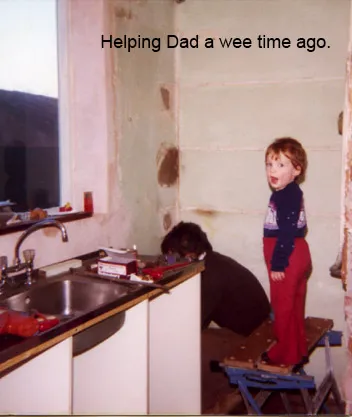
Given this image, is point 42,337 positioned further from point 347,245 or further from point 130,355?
point 347,245

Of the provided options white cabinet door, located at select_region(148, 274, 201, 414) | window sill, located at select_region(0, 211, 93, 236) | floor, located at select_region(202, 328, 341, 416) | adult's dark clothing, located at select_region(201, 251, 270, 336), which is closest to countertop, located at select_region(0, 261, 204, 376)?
white cabinet door, located at select_region(148, 274, 201, 414)

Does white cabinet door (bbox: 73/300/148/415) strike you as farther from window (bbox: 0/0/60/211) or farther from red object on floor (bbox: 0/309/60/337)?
window (bbox: 0/0/60/211)

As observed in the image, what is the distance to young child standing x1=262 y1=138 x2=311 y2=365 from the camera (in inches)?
114

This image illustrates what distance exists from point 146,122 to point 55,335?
181 centimetres

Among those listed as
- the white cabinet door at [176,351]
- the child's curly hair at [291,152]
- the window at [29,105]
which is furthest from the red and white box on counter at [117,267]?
the child's curly hair at [291,152]

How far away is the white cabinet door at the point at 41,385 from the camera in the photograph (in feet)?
5.40

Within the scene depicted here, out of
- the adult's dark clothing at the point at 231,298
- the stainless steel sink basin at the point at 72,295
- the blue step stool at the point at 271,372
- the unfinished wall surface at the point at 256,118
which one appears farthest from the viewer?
the unfinished wall surface at the point at 256,118

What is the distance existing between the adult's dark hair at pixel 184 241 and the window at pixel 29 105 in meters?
0.74

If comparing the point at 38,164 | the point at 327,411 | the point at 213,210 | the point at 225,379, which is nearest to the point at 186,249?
the point at 213,210

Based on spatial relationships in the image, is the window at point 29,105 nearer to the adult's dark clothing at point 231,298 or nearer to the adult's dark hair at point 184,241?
the adult's dark hair at point 184,241

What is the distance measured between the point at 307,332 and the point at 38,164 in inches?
68.5

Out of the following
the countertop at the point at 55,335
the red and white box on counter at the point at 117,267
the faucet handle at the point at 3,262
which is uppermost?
the faucet handle at the point at 3,262

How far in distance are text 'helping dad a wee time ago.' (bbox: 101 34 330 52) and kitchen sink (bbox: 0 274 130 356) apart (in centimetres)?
132

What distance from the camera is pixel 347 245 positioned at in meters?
1.16
